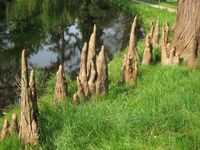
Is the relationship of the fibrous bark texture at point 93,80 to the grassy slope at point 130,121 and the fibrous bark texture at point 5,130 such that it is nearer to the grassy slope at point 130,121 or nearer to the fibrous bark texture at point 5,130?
the grassy slope at point 130,121

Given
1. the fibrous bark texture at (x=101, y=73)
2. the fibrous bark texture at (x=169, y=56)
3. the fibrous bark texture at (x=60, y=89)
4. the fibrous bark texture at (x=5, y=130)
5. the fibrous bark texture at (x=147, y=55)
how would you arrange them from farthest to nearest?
the fibrous bark texture at (x=147, y=55) < the fibrous bark texture at (x=169, y=56) < the fibrous bark texture at (x=101, y=73) < the fibrous bark texture at (x=60, y=89) < the fibrous bark texture at (x=5, y=130)

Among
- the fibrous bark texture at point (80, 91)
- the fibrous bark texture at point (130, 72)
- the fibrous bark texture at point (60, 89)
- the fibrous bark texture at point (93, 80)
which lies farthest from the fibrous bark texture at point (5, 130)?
the fibrous bark texture at point (130, 72)

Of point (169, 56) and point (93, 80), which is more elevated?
point (169, 56)

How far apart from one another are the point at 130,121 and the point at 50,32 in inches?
785

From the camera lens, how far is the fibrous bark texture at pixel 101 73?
9.62 m

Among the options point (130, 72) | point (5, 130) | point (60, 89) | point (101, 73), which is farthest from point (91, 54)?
point (5, 130)

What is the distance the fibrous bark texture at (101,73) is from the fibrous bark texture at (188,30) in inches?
124

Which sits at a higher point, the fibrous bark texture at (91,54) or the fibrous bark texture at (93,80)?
the fibrous bark texture at (91,54)

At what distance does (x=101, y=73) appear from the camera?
9.73m

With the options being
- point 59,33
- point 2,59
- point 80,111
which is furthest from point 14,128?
point 59,33

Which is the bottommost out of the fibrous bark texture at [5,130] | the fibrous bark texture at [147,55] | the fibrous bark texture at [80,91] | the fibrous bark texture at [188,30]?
the fibrous bark texture at [5,130]

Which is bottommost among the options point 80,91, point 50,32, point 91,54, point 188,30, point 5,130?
point 5,130

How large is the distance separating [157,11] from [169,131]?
23.0 m

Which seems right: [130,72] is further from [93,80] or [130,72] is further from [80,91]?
[80,91]
